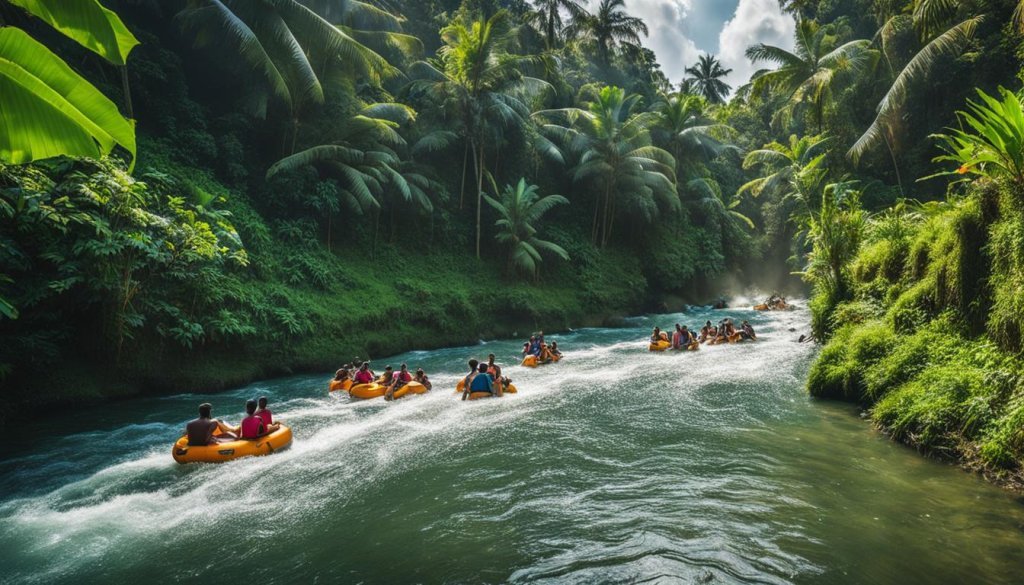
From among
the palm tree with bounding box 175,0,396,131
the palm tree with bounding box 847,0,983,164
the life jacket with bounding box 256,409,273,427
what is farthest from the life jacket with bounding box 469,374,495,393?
the palm tree with bounding box 847,0,983,164

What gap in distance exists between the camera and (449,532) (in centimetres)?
526

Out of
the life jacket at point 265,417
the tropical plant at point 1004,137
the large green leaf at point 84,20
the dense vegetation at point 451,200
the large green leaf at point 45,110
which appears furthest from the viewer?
the life jacket at point 265,417

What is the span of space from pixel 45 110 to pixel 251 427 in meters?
6.71

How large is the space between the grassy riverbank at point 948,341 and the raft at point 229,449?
360 inches

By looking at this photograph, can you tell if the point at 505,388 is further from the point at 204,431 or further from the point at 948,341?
the point at 948,341

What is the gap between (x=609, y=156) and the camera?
27016 mm

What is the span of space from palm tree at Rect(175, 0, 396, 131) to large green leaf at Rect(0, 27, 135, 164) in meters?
15.4

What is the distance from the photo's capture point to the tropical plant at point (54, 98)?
2.39 m

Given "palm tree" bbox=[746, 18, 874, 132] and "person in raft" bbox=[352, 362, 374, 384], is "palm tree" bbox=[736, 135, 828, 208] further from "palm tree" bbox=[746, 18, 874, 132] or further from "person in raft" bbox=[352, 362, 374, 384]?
"person in raft" bbox=[352, 362, 374, 384]

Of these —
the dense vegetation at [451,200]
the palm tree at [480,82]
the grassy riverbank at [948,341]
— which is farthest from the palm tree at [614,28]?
the grassy riverbank at [948,341]

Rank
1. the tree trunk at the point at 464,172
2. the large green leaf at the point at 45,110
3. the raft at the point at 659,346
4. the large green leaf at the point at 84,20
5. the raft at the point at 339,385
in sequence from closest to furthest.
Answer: the large green leaf at the point at 45,110
the large green leaf at the point at 84,20
the raft at the point at 339,385
the raft at the point at 659,346
the tree trunk at the point at 464,172

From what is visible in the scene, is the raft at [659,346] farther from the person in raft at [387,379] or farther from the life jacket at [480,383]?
the person in raft at [387,379]

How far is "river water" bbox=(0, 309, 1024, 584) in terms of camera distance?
4.53 meters

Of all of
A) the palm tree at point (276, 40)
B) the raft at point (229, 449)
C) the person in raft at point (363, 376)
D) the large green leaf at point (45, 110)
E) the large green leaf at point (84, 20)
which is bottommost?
the raft at point (229, 449)
